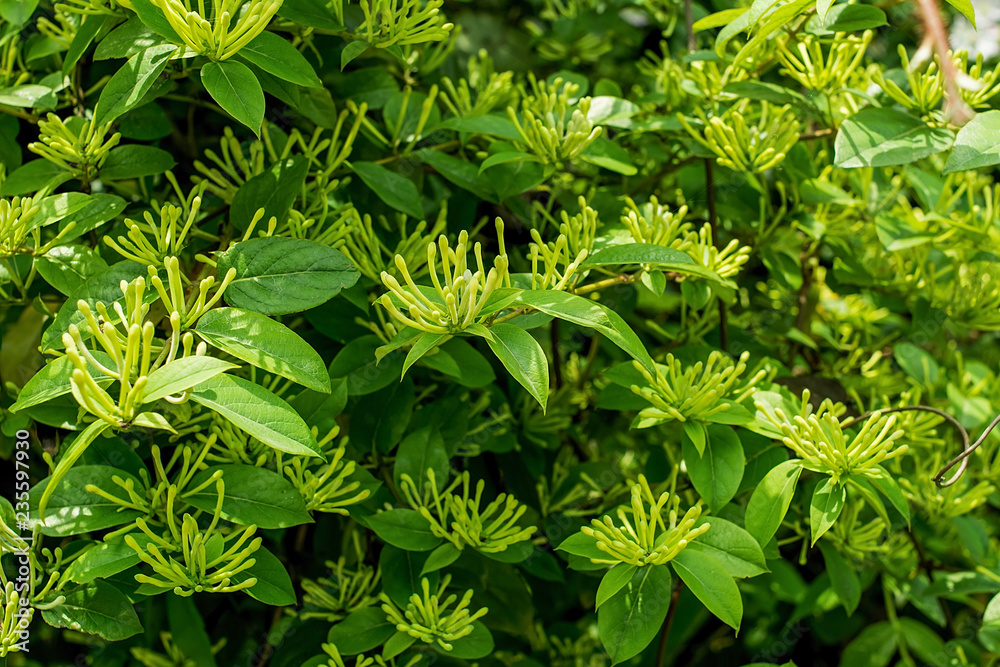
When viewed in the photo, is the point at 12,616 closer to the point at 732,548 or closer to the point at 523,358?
the point at 523,358

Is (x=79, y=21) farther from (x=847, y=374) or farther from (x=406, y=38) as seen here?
(x=847, y=374)

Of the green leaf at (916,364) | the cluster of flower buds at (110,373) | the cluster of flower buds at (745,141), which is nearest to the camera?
the cluster of flower buds at (110,373)

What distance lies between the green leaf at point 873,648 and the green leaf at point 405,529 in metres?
0.72

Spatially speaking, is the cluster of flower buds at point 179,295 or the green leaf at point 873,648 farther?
the green leaf at point 873,648

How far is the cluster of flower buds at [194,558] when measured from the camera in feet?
1.93

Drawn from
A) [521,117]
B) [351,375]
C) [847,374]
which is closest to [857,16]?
[521,117]

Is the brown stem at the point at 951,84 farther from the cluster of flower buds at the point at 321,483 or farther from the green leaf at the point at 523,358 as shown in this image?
the cluster of flower buds at the point at 321,483

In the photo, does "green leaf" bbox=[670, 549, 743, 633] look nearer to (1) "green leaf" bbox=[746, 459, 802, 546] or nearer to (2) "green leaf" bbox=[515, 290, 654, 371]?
(1) "green leaf" bbox=[746, 459, 802, 546]

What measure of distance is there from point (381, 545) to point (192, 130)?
51cm

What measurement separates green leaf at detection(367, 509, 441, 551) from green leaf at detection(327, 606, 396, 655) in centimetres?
8

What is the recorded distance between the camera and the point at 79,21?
0.82m

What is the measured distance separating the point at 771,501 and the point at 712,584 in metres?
0.11

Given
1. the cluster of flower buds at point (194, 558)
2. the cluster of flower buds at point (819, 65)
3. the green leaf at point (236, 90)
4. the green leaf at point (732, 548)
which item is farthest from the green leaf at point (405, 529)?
the cluster of flower buds at point (819, 65)

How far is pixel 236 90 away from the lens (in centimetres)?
62
